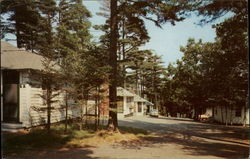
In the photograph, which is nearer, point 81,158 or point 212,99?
point 81,158

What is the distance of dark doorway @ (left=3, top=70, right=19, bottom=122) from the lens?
1245cm

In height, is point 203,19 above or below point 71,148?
above

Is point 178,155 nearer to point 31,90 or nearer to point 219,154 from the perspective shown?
point 219,154

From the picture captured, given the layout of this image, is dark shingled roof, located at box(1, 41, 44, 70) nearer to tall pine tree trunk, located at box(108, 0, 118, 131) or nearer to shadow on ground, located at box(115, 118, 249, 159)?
tall pine tree trunk, located at box(108, 0, 118, 131)

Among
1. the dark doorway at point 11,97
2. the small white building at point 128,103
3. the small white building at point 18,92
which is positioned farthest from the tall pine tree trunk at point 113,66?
the small white building at point 128,103

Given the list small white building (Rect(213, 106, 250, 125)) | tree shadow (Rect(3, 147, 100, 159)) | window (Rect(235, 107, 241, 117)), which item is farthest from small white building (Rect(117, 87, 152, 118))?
tree shadow (Rect(3, 147, 100, 159))

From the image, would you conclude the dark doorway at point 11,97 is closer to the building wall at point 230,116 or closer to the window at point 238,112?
the building wall at point 230,116

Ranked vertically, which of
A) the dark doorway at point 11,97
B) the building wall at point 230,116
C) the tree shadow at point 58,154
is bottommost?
the building wall at point 230,116

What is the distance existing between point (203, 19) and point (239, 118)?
818 inches

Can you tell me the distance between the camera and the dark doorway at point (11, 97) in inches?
490

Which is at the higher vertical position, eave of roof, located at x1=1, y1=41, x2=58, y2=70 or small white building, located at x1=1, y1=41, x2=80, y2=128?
eave of roof, located at x1=1, y1=41, x2=58, y2=70

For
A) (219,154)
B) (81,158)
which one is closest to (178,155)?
(219,154)

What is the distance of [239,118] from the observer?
87.4ft

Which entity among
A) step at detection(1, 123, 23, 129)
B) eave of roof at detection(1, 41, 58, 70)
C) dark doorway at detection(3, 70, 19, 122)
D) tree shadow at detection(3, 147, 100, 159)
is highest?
eave of roof at detection(1, 41, 58, 70)
